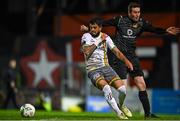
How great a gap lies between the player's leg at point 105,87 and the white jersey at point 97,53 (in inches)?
5.4

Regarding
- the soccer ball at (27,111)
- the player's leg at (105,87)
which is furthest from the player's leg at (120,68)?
the soccer ball at (27,111)

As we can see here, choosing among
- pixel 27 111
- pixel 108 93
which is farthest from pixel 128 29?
pixel 27 111

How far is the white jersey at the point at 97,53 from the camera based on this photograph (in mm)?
13852

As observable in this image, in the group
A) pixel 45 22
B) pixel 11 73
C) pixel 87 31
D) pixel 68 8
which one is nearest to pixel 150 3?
pixel 68 8

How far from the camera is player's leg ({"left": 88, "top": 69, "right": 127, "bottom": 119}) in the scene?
13.4 meters

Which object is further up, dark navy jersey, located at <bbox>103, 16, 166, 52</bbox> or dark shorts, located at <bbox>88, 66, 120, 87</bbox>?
dark navy jersey, located at <bbox>103, 16, 166, 52</bbox>

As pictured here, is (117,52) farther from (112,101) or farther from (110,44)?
(112,101)

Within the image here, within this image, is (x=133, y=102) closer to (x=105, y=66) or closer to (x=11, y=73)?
(x=11, y=73)

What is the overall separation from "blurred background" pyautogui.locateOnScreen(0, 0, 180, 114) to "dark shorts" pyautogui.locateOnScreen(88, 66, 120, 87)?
9310 millimetres

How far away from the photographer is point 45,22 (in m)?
32.5

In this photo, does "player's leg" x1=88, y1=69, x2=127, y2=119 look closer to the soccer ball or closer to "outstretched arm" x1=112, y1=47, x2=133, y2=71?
"outstretched arm" x1=112, y1=47, x2=133, y2=71

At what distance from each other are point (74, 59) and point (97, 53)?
13.8 metres

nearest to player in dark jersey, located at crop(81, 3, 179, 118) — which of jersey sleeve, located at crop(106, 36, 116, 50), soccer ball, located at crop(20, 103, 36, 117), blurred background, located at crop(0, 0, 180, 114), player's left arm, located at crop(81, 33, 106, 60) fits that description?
jersey sleeve, located at crop(106, 36, 116, 50)

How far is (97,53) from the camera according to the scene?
45.5ft
